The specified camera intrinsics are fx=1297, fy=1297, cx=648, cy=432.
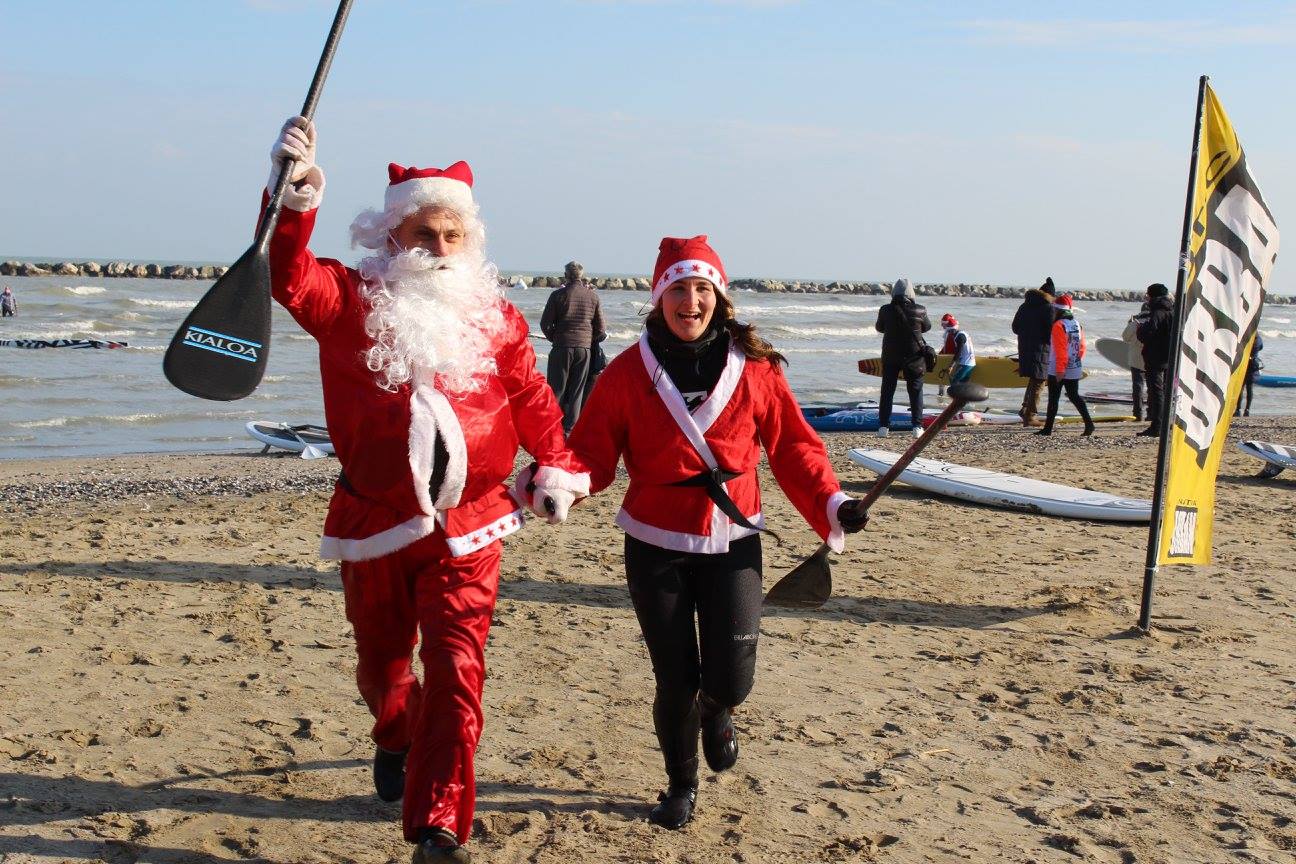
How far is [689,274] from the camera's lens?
3.82 metres

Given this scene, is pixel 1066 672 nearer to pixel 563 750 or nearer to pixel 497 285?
pixel 563 750

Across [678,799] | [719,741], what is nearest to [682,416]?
→ [719,741]

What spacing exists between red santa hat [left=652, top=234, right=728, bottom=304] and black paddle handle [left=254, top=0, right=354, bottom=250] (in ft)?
3.59

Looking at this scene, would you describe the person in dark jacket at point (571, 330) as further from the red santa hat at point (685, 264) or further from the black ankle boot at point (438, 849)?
the black ankle boot at point (438, 849)

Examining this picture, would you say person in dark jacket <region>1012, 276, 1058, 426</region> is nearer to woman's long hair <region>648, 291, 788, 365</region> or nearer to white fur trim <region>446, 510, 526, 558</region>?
woman's long hair <region>648, 291, 788, 365</region>

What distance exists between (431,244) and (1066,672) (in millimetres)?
3307

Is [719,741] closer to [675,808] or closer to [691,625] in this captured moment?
[675,808]

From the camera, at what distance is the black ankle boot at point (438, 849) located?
3223mm

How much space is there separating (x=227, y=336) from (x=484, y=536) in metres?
0.86

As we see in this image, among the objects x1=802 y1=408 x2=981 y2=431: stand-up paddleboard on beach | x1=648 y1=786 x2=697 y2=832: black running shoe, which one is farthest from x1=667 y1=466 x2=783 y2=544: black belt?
x1=802 y1=408 x2=981 y2=431: stand-up paddleboard on beach

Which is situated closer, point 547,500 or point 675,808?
point 547,500

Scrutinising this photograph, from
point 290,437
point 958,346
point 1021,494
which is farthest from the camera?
point 958,346

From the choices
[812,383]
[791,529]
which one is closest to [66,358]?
[812,383]

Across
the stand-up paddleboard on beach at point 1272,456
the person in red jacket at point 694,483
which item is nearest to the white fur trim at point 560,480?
the person in red jacket at point 694,483
